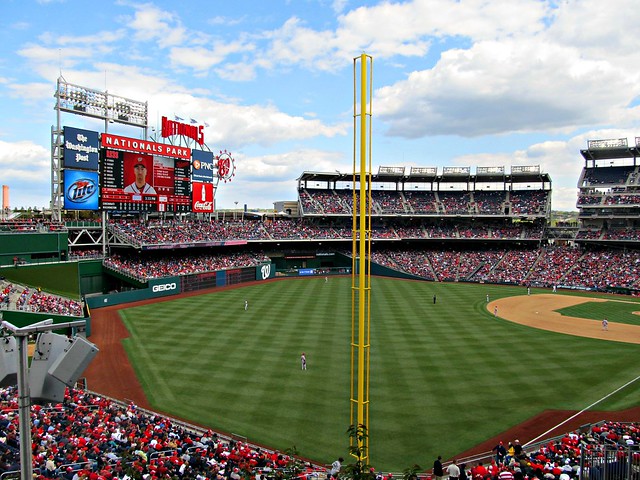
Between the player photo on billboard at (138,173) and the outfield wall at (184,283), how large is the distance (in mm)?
9312

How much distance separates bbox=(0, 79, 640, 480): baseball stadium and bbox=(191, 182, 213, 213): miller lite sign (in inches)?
8.8

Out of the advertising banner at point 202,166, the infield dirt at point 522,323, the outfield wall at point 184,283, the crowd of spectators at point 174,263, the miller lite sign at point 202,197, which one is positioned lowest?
the infield dirt at point 522,323

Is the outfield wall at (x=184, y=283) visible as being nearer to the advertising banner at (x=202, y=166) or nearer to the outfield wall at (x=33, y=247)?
the outfield wall at (x=33, y=247)

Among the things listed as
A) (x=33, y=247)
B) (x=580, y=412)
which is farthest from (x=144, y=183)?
(x=580, y=412)

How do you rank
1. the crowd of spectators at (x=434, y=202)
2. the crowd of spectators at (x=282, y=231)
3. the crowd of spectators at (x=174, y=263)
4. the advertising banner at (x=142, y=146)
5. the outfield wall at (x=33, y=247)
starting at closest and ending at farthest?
the outfield wall at (x=33, y=247) → the advertising banner at (x=142, y=146) → the crowd of spectators at (x=174, y=263) → the crowd of spectators at (x=282, y=231) → the crowd of spectators at (x=434, y=202)

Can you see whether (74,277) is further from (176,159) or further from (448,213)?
(448,213)

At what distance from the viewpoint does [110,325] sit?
102 feet

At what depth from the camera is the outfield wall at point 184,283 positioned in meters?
37.3

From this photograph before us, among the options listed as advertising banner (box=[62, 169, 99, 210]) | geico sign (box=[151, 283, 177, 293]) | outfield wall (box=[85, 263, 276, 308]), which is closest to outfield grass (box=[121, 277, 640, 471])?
outfield wall (box=[85, 263, 276, 308])

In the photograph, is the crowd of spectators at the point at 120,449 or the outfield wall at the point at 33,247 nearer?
the crowd of spectators at the point at 120,449

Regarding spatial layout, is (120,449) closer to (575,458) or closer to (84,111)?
(575,458)

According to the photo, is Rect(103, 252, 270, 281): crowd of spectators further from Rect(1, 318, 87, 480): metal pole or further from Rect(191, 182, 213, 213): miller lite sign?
Rect(1, 318, 87, 480): metal pole

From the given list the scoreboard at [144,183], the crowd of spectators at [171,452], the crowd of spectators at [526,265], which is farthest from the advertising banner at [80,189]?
the crowd of spectators at [526,265]

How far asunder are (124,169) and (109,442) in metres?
35.1
